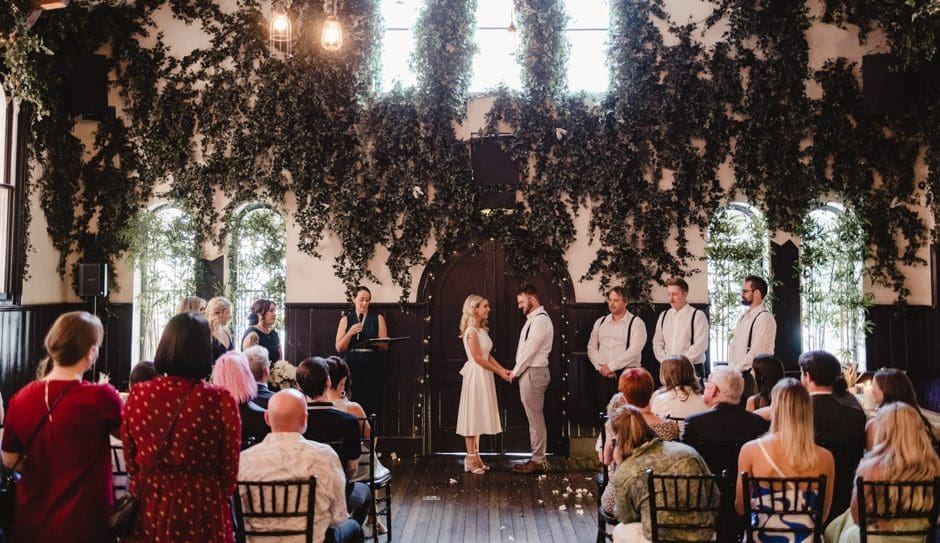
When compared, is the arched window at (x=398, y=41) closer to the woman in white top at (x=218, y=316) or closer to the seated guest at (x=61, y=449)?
the woman in white top at (x=218, y=316)

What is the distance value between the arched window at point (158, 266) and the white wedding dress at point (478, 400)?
136 inches

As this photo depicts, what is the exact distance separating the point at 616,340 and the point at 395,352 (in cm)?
247

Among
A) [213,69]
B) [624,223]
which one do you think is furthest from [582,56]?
[213,69]

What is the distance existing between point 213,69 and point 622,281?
17.3ft

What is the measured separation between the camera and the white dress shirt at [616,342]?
8.12 meters

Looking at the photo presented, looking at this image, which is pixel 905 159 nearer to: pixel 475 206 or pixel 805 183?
pixel 805 183

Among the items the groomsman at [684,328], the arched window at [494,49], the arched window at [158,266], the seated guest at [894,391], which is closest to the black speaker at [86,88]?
the arched window at [158,266]

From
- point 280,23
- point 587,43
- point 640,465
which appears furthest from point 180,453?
point 587,43

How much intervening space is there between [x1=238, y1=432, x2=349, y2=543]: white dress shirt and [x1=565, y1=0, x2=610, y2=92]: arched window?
6.30 m

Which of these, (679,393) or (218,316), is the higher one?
(218,316)

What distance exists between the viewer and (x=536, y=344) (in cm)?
767

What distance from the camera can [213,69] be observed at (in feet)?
29.4

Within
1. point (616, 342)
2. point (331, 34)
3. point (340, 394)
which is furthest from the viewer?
point (616, 342)

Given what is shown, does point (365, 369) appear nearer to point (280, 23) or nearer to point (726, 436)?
point (280, 23)
